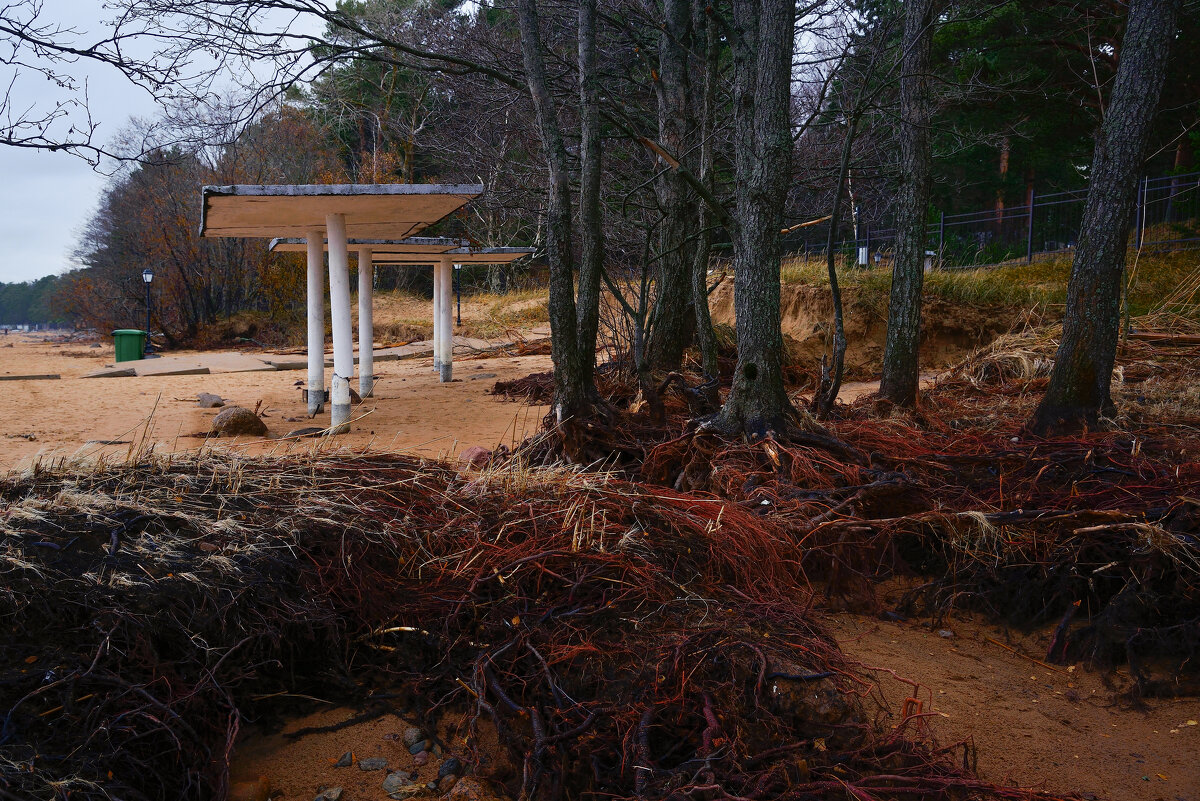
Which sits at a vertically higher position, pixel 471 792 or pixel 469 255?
pixel 469 255

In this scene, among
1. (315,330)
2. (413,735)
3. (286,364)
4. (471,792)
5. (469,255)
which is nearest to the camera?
(471,792)

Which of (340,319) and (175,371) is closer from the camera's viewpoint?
(340,319)

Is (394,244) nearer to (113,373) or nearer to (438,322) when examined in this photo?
(438,322)

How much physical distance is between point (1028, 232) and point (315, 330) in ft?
59.3

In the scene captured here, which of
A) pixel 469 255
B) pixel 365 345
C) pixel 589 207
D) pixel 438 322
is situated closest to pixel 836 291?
pixel 589 207

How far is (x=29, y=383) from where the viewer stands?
14.2m

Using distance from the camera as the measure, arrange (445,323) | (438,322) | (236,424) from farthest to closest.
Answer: (438,322) → (445,323) → (236,424)

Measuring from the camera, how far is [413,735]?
301cm

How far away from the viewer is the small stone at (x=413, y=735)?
9.77 ft

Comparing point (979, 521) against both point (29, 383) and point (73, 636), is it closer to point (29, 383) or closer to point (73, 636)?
point (73, 636)

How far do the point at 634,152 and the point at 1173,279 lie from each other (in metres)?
9.37

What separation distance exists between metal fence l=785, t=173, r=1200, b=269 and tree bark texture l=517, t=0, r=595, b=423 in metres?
10.8

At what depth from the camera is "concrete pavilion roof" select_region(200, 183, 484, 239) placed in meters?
8.19

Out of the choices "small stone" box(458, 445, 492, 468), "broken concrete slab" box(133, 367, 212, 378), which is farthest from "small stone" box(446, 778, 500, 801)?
"broken concrete slab" box(133, 367, 212, 378)
